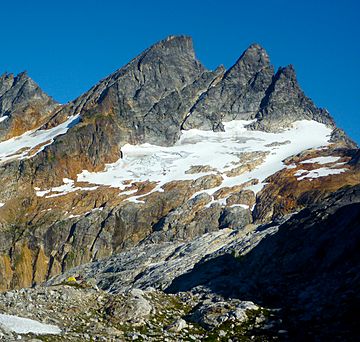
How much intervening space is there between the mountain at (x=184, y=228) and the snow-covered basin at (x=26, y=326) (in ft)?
2.35

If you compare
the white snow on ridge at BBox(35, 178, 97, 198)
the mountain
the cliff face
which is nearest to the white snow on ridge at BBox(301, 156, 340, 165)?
the cliff face

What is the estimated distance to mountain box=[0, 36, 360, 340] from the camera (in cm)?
2775

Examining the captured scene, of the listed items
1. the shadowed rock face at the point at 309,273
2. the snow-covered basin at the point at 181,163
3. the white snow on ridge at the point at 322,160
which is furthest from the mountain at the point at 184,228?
the snow-covered basin at the point at 181,163

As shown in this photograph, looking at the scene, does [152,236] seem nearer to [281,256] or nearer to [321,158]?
[321,158]

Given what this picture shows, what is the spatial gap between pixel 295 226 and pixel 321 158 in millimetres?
120411

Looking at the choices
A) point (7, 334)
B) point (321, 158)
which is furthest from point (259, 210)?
point (7, 334)

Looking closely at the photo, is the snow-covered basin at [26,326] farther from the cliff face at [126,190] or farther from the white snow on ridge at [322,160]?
the white snow on ridge at [322,160]

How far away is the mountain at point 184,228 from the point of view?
27.8 meters

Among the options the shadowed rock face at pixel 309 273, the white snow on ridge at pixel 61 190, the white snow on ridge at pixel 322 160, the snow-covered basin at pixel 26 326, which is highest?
the white snow on ridge at pixel 322 160

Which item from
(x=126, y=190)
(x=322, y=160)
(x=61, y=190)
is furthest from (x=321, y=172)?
(x=61, y=190)

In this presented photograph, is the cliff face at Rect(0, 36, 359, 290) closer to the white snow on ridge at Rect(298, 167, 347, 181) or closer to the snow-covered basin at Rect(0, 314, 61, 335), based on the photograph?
the white snow on ridge at Rect(298, 167, 347, 181)

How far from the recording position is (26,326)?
22.9 metres

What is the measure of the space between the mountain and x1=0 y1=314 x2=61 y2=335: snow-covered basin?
72cm

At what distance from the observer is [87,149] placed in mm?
184250
